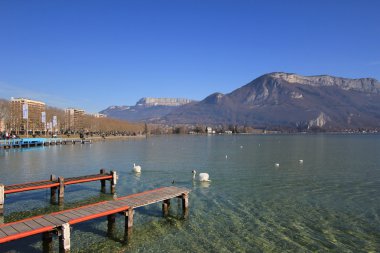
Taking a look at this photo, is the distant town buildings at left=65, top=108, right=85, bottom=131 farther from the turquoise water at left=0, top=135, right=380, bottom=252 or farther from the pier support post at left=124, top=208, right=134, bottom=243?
the pier support post at left=124, top=208, right=134, bottom=243

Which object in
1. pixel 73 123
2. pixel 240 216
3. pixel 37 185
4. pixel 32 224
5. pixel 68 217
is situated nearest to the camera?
pixel 32 224

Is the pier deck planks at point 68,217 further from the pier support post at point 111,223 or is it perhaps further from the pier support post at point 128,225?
the pier support post at point 111,223

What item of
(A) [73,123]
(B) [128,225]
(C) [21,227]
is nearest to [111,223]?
(B) [128,225]

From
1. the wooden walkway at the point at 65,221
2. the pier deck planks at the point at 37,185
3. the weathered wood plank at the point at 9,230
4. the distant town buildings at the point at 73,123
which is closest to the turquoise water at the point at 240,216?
the wooden walkway at the point at 65,221

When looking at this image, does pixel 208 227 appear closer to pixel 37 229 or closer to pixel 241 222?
pixel 241 222

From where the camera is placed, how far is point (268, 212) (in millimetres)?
24609

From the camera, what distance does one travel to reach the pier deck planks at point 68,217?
15.4 metres

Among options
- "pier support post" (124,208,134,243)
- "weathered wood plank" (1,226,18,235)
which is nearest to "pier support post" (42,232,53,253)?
"weathered wood plank" (1,226,18,235)

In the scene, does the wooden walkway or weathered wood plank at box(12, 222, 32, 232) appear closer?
the wooden walkway

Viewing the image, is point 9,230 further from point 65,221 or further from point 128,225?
point 128,225

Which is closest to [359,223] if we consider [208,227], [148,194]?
[208,227]

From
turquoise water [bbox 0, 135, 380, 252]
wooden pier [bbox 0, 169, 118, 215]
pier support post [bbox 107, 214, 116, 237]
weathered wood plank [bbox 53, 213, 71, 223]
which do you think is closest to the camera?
weathered wood plank [bbox 53, 213, 71, 223]

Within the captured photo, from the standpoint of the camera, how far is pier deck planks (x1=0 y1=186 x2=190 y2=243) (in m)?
15.4

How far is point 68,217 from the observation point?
17.5 meters
